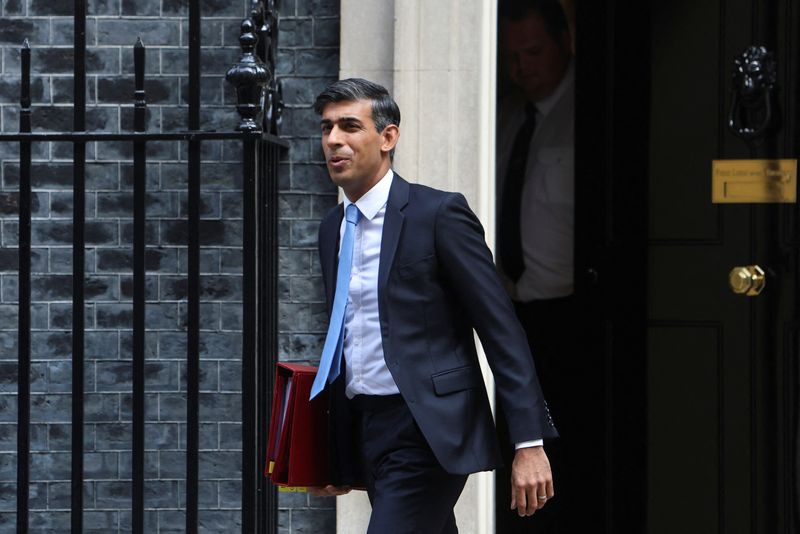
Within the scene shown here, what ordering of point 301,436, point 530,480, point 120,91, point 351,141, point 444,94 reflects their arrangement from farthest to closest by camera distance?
point 120,91 < point 444,94 < point 301,436 < point 351,141 < point 530,480

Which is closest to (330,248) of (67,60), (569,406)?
(67,60)

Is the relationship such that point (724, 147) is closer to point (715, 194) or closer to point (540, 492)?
point (715, 194)

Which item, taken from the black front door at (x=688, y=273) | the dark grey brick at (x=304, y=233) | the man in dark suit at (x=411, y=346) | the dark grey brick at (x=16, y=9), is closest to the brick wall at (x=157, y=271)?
the dark grey brick at (x=304, y=233)

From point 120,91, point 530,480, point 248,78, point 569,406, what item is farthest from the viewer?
point 569,406

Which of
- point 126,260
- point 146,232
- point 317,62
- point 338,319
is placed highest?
point 317,62

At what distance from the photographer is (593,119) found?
5.88 meters

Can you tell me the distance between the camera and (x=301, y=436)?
12.8 ft

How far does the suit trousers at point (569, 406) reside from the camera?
238 inches

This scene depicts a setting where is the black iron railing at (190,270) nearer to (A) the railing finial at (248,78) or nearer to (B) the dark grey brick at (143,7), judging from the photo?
(A) the railing finial at (248,78)

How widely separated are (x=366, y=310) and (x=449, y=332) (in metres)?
0.22

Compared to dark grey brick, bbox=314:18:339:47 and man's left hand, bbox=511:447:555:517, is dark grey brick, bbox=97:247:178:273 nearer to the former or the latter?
dark grey brick, bbox=314:18:339:47

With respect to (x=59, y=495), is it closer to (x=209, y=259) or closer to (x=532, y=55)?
(x=209, y=259)

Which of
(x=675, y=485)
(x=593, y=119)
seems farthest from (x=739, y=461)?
(x=593, y=119)

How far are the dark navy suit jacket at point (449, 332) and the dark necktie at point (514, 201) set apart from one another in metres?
2.27
